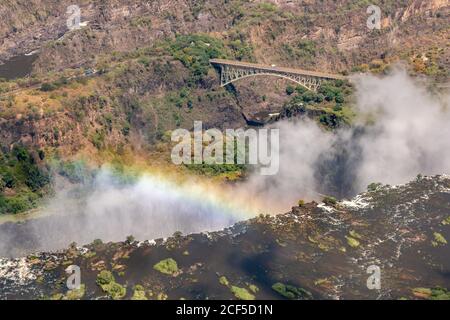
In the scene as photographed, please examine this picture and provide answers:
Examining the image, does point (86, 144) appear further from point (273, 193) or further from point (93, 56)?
point (93, 56)

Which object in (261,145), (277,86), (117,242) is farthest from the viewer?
(277,86)

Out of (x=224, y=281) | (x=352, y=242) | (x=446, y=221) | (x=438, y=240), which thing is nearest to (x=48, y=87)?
(x=224, y=281)

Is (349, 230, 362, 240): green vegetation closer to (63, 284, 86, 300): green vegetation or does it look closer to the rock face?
the rock face

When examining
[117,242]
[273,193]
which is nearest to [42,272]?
[117,242]

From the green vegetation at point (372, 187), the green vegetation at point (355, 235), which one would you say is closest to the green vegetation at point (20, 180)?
the green vegetation at point (355, 235)

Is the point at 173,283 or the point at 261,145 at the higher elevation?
the point at 261,145

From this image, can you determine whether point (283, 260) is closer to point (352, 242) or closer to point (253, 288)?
point (253, 288)

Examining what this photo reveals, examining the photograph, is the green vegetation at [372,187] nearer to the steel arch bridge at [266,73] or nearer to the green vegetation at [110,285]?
the steel arch bridge at [266,73]
